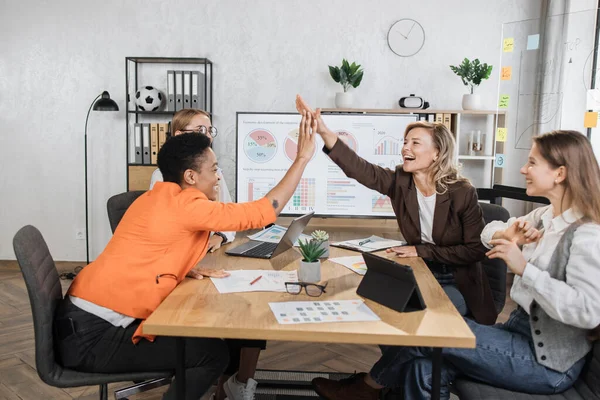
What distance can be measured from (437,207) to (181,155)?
45.5 inches

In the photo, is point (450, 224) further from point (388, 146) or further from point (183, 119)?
point (388, 146)

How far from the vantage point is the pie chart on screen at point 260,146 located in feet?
13.9

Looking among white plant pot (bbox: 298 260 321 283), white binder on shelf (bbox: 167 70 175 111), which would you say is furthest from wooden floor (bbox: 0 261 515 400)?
white binder on shelf (bbox: 167 70 175 111)

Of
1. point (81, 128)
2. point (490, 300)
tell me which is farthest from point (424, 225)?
point (81, 128)

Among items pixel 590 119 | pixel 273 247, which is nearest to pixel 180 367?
pixel 273 247

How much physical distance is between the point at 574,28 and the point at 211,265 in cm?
292

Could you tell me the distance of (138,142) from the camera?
459 centimetres

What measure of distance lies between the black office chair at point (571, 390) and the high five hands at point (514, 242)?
1.02 ft

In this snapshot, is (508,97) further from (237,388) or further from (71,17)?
(71,17)

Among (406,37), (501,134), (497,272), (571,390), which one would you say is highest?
(406,37)

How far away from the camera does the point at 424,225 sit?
8.18ft

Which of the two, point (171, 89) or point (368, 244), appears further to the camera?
point (171, 89)

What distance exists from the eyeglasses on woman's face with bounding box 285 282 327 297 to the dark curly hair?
22.0 inches

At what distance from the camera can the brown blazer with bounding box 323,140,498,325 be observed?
7.71 feet
